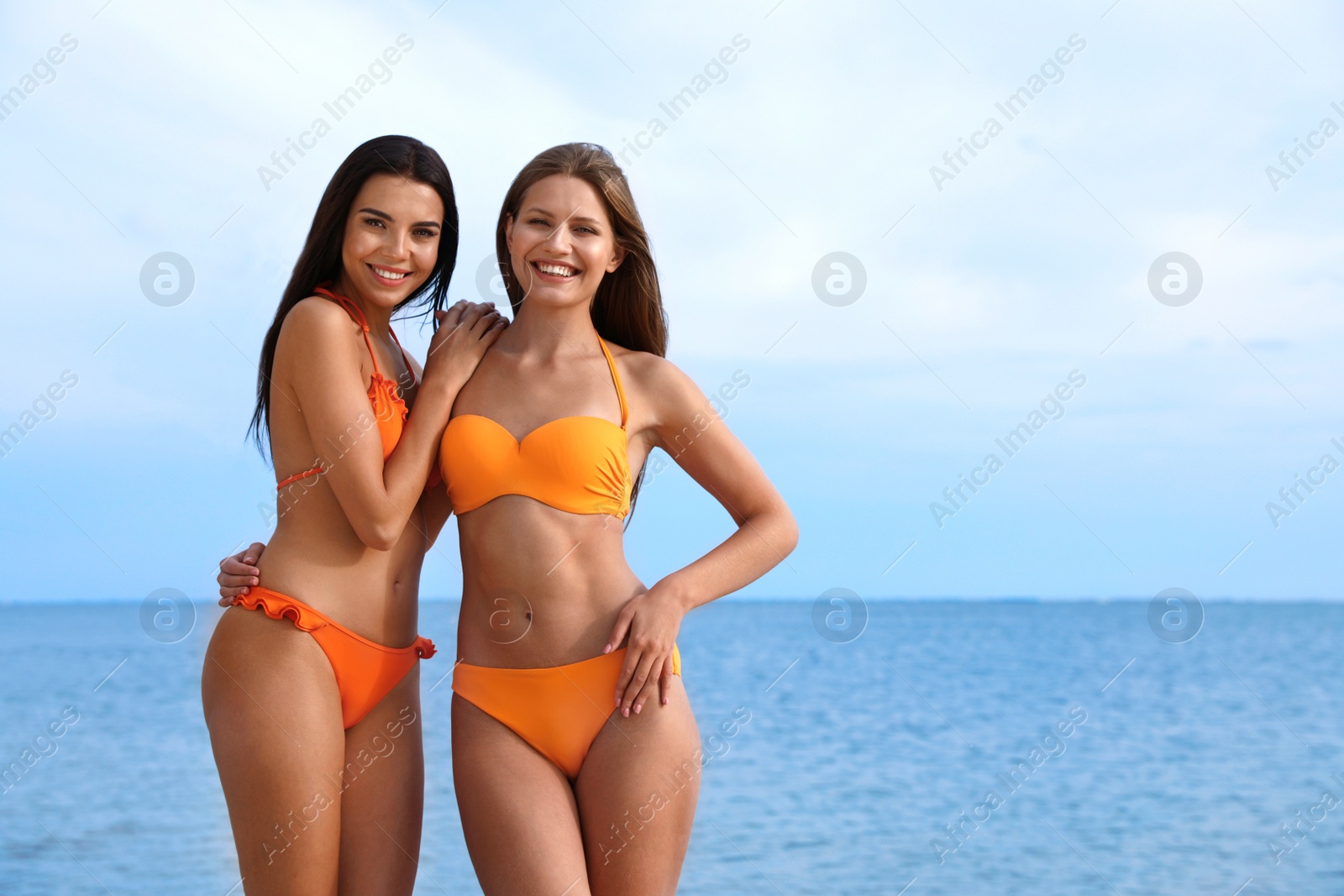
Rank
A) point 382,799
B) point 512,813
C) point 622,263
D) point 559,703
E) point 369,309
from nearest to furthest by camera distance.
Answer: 1. point 512,813
2. point 559,703
3. point 382,799
4. point 369,309
5. point 622,263

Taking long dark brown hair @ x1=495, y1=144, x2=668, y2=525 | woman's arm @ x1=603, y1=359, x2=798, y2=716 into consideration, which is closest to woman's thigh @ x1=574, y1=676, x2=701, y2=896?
woman's arm @ x1=603, y1=359, x2=798, y2=716

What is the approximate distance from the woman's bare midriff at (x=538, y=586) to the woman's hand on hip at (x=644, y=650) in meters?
0.07

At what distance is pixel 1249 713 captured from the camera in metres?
23.3

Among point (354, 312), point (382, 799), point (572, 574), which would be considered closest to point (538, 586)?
A: point (572, 574)

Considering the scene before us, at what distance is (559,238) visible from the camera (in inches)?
123

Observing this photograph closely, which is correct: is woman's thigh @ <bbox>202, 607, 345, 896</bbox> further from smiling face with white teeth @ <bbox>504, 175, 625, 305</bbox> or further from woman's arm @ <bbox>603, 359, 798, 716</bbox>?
smiling face with white teeth @ <bbox>504, 175, 625, 305</bbox>

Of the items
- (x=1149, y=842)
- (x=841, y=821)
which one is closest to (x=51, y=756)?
(x=841, y=821)

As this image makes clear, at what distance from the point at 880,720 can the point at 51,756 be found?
A: 1428 centimetres

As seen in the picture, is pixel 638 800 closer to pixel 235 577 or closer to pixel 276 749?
pixel 276 749

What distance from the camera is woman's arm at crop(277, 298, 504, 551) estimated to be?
2.90 metres

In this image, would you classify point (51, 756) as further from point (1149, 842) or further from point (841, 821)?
point (1149, 842)

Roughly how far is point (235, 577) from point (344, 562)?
286 mm

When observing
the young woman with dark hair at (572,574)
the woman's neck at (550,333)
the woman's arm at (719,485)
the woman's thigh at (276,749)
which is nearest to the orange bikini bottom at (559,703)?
the young woman with dark hair at (572,574)

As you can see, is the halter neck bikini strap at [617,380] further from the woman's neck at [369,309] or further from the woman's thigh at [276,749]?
the woman's thigh at [276,749]
